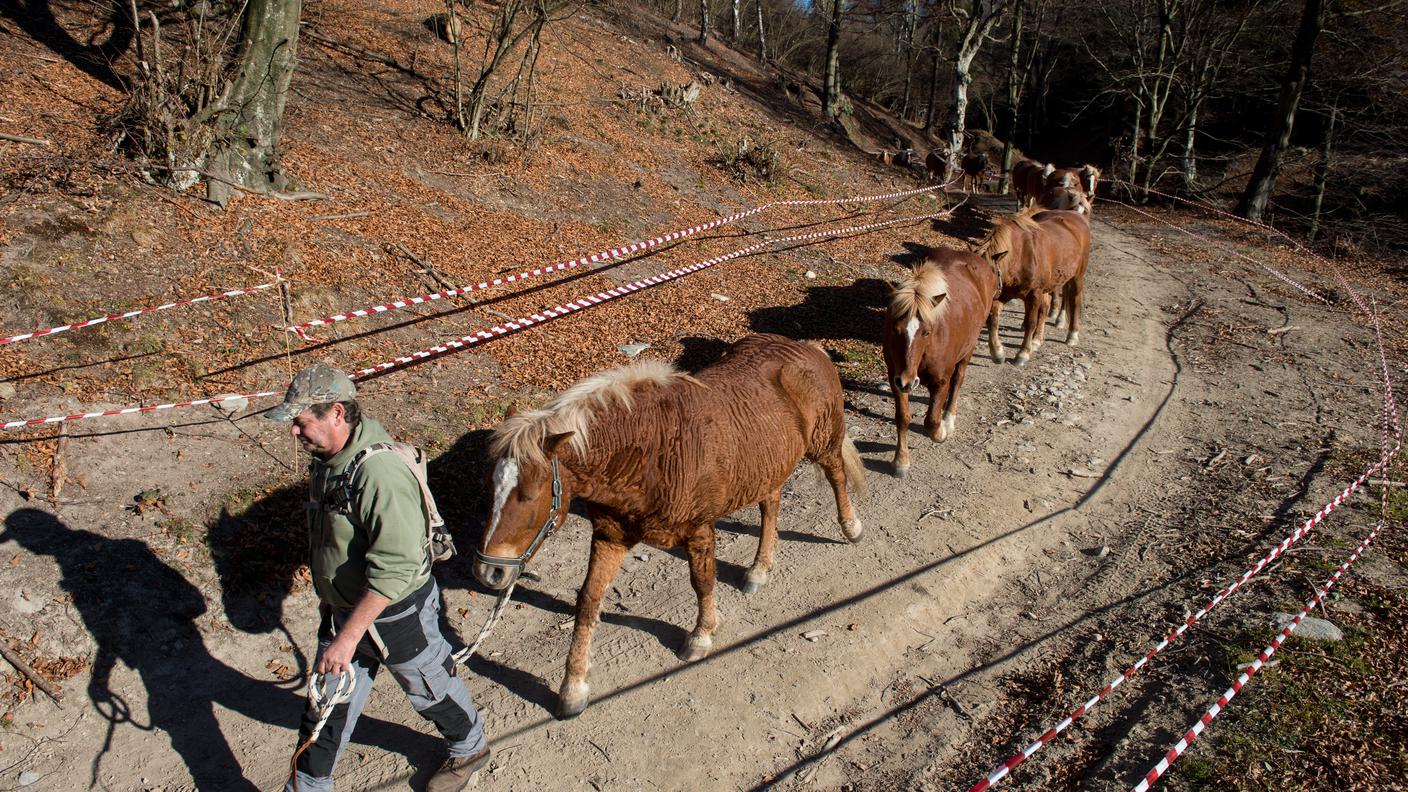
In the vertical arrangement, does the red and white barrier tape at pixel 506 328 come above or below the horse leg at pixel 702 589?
above

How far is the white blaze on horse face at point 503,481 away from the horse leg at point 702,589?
4.50ft

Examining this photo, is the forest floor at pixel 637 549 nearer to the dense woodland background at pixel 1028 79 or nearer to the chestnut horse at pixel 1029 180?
the dense woodland background at pixel 1028 79

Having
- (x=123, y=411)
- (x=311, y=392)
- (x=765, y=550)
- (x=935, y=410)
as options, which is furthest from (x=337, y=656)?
(x=935, y=410)

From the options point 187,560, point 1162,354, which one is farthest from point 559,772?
point 1162,354

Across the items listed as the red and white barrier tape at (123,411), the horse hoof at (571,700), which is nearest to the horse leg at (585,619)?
the horse hoof at (571,700)

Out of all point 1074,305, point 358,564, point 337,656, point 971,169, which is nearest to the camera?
point 337,656

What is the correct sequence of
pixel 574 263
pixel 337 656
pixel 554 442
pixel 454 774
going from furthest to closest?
1. pixel 574 263
2. pixel 454 774
3. pixel 554 442
4. pixel 337 656

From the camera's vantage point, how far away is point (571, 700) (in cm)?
434

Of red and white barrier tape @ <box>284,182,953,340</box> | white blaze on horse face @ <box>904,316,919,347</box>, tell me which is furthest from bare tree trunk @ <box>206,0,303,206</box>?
white blaze on horse face @ <box>904,316,919,347</box>

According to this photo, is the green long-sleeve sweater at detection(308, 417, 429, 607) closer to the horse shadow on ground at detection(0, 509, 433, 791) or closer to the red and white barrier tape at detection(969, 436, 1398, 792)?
the horse shadow on ground at detection(0, 509, 433, 791)

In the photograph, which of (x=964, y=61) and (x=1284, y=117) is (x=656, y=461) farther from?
(x=1284, y=117)

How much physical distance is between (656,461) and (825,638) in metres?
1.98

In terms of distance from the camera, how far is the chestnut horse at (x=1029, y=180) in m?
18.3

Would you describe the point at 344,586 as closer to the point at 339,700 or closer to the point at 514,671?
the point at 339,700
